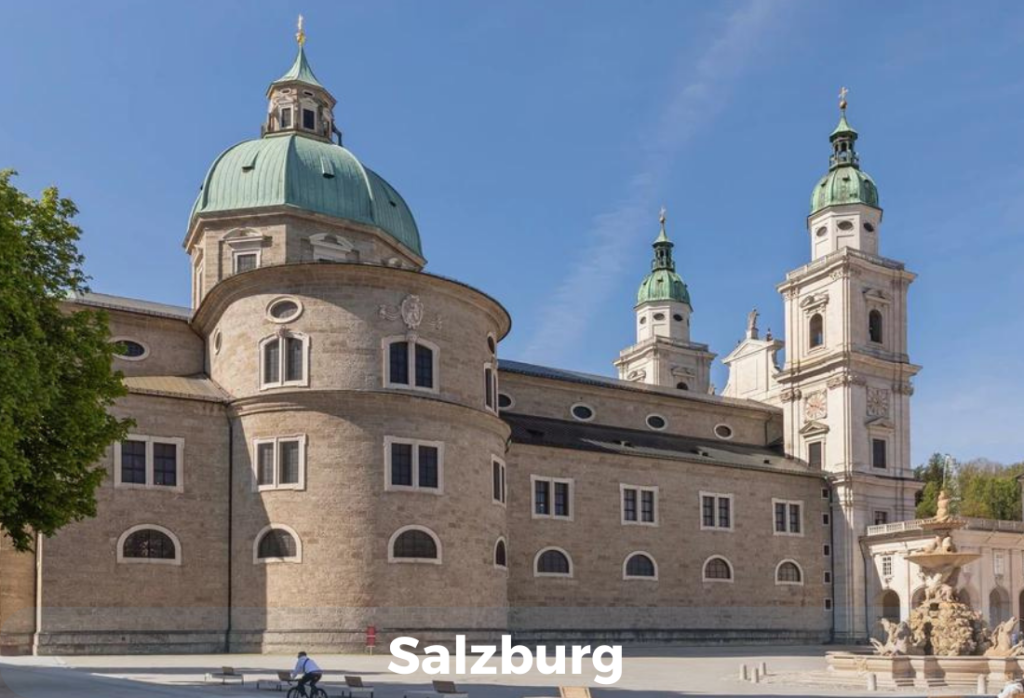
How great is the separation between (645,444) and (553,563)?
9599mm

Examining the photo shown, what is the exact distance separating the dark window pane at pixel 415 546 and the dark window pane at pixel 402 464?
1.76 meters

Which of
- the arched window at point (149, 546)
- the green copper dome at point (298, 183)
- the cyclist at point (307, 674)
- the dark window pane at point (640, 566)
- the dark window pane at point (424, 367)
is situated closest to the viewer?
the cyclist at point (307, 674)

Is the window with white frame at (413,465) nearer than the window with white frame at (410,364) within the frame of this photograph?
Yes

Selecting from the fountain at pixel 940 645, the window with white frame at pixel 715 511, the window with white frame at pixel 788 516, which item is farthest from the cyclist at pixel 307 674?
the window with white frame at pixel 788 516

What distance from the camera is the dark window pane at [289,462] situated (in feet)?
126

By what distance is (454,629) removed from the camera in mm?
39062

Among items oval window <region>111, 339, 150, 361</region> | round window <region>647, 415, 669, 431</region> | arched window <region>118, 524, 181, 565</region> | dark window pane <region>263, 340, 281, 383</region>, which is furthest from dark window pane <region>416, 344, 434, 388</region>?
round window <region>647, 415, 669, 431</region>

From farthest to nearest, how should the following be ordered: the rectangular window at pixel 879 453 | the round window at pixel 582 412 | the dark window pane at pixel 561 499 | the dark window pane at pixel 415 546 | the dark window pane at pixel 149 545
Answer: the rectangular window at pixel 879 453, the round window at pixel 582 412, the dark window pane at pixel 561 499, the dark window pane at pixel 415 546, the dark window pane at pixel 149 545

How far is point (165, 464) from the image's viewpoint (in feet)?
128

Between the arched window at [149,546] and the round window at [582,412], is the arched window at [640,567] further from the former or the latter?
the arched window at [149,546]

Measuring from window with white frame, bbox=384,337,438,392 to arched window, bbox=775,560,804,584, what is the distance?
2488 centimetres

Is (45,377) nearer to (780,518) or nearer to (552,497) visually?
(552,497)

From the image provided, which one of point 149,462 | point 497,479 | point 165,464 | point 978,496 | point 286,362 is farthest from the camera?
point 978,496

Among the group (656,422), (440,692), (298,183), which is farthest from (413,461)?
(656,422)
